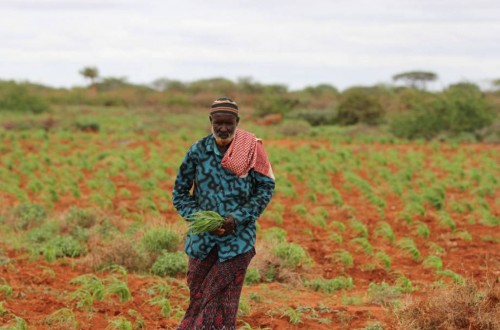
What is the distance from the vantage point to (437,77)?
61.1m

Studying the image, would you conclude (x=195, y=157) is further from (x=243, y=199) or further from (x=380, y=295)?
(x=380, y=295)

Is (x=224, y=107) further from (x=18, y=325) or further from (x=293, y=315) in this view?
(x=18, y=325)

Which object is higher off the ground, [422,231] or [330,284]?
[422,231]

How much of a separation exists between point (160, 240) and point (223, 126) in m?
4.04

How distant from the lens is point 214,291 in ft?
14.8

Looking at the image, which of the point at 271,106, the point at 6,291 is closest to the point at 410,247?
the point at 6,291

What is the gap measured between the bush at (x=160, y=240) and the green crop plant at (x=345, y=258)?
183cm

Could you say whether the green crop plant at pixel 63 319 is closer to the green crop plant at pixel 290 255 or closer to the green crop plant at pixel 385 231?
the green crop plant at pixel 290 255

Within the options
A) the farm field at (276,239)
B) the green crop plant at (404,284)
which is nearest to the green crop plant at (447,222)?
the farm field at (276,239)

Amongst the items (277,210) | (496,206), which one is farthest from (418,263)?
(496,206)

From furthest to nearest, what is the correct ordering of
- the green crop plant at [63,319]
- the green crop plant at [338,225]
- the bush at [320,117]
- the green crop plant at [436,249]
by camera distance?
the bush at [320,117] < the green crop plant at [338,225] < the green crop plant at [436,249] < the green crop plant at [63,319]

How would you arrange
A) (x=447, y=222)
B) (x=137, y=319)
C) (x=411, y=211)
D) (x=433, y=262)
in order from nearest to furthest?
1. (x=137, y=319)
2. (x=433, y=262)
3. (x=447, y=222)
4. (x=411, y=211)

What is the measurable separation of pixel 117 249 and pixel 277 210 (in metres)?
4.18

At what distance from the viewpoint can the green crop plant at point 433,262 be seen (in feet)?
27.2
